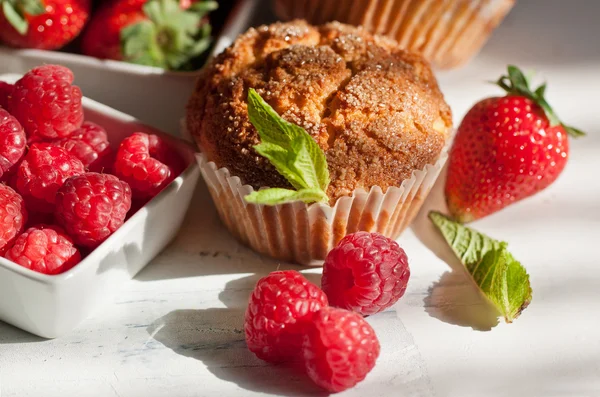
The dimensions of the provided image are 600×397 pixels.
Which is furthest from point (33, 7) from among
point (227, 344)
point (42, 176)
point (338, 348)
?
point (338, 348)

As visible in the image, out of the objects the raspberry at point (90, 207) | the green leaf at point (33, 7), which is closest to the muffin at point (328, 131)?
the raspberry at point (90, 207)

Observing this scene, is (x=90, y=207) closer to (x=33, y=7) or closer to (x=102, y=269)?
(x=102, y=269)

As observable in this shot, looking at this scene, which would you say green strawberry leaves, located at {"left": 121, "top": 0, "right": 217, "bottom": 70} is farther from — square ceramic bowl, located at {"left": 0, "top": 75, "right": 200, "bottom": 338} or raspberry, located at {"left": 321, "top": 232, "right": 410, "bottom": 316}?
raspberry, located at {"left": 321, "top": 232, "right": 410, "bottom": 316}

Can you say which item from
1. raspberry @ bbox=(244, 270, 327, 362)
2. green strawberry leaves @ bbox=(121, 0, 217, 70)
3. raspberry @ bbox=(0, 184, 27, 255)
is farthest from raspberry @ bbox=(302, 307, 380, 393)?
green strawberry leaves @ bbox=(121, 0, 217, 70)

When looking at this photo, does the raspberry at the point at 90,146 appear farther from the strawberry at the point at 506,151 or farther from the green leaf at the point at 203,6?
the strawberry at the point at 506,151

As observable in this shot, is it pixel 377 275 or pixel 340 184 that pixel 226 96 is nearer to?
pixel 340 184
